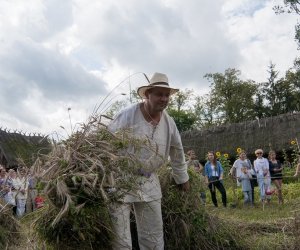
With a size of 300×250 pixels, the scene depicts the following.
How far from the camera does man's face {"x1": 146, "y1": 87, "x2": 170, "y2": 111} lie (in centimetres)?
438

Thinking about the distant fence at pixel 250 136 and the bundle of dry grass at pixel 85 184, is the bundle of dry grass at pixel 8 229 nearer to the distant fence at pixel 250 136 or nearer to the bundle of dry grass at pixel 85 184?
the bundle of dry grass at pixel 85 184

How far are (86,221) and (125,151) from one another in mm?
749

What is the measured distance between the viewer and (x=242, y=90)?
162 feet

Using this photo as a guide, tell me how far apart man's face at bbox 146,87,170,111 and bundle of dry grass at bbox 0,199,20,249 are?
2648 mm

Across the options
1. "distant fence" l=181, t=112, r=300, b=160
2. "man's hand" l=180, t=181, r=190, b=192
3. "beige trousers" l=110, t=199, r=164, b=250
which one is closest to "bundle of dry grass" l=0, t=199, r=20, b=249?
"beige trousers" l=110, t=199, r=164, b=250

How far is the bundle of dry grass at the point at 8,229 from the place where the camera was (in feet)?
19.4

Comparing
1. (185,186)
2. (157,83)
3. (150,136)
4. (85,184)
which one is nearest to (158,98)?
(157,83)

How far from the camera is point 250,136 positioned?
27828mm

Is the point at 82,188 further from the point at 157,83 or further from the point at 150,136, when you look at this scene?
the point at 157,83

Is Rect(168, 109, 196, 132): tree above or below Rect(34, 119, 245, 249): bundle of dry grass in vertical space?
above

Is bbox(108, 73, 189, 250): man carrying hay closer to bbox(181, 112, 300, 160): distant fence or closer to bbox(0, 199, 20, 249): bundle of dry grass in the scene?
bbox(0, 199, 20, 249): bundle of dry grass

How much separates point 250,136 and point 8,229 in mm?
23030

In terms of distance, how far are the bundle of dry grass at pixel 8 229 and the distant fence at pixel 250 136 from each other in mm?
20489

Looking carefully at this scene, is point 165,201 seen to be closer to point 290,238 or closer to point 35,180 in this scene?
point 290,238
